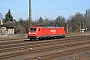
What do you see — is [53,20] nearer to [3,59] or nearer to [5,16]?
[5,16]

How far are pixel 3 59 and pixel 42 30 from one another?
81.6ft

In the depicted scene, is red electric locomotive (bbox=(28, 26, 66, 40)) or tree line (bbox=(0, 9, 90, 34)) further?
tree line (bbox=(0, 9, 90, 34))

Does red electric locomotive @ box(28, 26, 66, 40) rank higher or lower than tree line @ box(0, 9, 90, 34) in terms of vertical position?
lower

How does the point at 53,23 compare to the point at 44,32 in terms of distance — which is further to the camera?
the point at 53,23

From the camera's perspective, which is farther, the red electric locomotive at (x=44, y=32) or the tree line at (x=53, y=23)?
the tree line at (x=53, y=23)

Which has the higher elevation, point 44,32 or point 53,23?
point 53,23

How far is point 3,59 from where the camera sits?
15242 mm

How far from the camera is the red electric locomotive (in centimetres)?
3815

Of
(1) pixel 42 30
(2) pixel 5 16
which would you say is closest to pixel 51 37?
(1) pixel 42 30

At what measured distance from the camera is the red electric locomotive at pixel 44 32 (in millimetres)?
38147

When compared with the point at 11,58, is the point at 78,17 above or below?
above

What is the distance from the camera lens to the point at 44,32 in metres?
40.4

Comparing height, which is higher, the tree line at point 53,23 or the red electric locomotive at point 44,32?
the tree line at point 53,23

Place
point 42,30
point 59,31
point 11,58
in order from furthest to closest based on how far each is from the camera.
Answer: point 59,31, point 42,30, point 11,58
